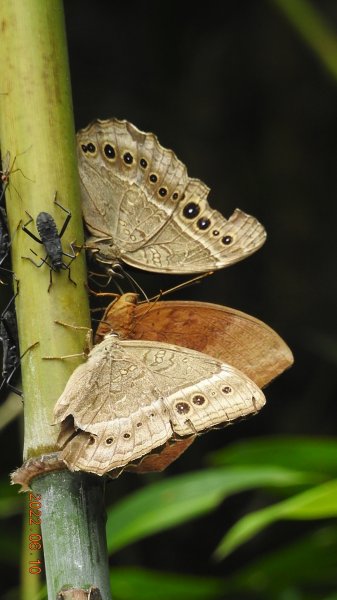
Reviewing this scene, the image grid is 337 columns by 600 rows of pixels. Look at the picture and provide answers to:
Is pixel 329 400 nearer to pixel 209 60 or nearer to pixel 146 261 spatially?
pixel 209 60

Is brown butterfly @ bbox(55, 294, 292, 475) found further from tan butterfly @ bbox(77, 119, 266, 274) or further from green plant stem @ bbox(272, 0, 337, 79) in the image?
green plant stem @ bbox(272, 0, 337, 79)

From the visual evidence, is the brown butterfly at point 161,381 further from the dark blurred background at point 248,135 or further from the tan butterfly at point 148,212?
the dark blurred background at point 248,135

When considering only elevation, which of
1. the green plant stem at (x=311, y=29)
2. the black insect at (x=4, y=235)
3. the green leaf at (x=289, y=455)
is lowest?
the green leaf at (x=289, y=455)

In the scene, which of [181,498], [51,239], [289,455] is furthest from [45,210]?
[289,455]

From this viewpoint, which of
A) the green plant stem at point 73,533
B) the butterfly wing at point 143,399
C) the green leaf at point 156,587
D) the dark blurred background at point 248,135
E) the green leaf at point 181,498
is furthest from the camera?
the dark blurred background at point 248,135

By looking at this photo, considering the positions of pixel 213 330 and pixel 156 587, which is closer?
pixel 213 330

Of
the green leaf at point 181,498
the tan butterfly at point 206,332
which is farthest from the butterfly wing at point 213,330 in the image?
the green leaf at point 181,498

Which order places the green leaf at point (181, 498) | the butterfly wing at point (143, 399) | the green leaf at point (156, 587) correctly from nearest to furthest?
the butterfly wing at point (143, 399) < the green leaf at point (181, 498) < the green leaf at point (156, 587)

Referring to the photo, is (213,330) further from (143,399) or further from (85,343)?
(85,343)
